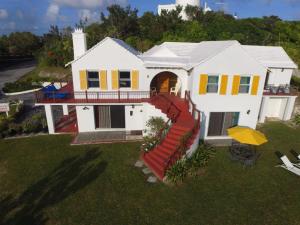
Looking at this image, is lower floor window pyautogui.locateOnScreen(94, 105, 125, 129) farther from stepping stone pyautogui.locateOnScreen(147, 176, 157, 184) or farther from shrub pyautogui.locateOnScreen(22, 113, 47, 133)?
stepping stone pyautogui.locateOnScreen(147, 176, 157, 184)

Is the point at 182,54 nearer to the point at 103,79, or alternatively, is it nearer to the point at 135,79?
the point at 135,79

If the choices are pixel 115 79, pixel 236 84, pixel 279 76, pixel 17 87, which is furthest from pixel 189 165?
pixel 17 87

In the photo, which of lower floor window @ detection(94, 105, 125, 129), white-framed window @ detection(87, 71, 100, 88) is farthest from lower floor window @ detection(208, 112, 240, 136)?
white-framed window @ detection(87, 71, 100, 88)

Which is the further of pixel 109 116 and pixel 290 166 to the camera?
pixel 109 116

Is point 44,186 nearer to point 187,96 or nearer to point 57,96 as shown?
point 57,96

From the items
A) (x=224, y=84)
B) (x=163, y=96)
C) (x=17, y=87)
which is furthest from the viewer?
(x=17, y=87)
